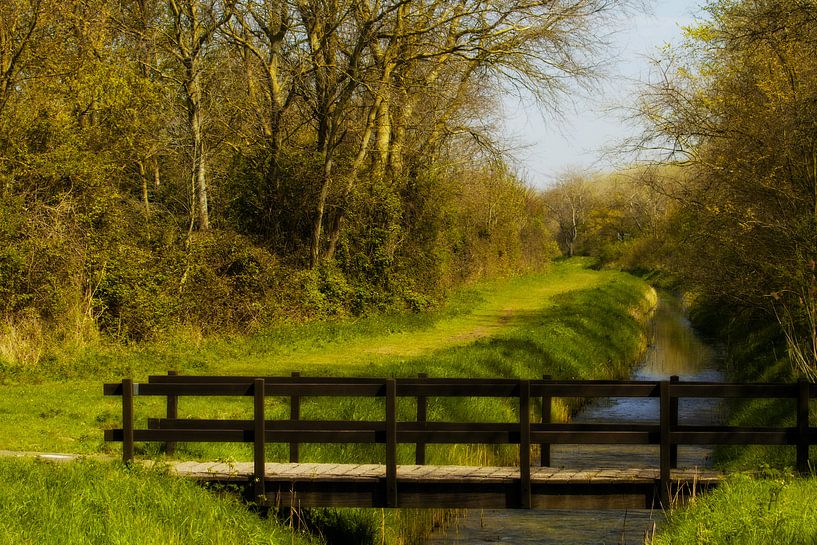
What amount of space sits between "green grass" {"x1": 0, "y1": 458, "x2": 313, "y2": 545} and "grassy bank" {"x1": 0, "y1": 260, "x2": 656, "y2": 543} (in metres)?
1.42

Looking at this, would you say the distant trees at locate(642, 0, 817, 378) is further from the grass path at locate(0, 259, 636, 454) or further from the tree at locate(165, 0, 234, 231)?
the tree at locate(165, 0, 234, 231)

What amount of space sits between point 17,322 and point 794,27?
51.1 ft

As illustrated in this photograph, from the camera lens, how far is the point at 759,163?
2019cm

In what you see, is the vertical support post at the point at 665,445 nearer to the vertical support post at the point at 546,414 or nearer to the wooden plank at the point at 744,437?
the wooden plank at the point at 744,437

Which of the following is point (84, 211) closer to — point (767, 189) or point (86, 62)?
point (86, 62)

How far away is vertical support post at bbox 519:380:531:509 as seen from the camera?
984 cm

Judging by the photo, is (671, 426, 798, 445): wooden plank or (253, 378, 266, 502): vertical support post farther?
(671, 426, 798, 445): wooden plank

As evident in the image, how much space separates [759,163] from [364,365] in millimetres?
9157

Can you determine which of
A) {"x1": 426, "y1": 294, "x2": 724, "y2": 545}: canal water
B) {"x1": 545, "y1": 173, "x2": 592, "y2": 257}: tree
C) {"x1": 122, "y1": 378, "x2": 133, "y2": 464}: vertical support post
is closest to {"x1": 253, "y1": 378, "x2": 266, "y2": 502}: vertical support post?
{"x1": 122, "y1": 378, "x2": 133, "y2": 464}: vertical support post

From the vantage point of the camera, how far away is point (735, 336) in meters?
30.3

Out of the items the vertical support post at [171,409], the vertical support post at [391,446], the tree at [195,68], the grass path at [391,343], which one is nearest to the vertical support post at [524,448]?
the vertical support post at [391,446]

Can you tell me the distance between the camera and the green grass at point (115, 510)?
313 inches

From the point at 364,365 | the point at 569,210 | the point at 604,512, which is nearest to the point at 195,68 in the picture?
the point at 364,365

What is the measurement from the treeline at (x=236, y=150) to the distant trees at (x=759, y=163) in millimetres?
6745
